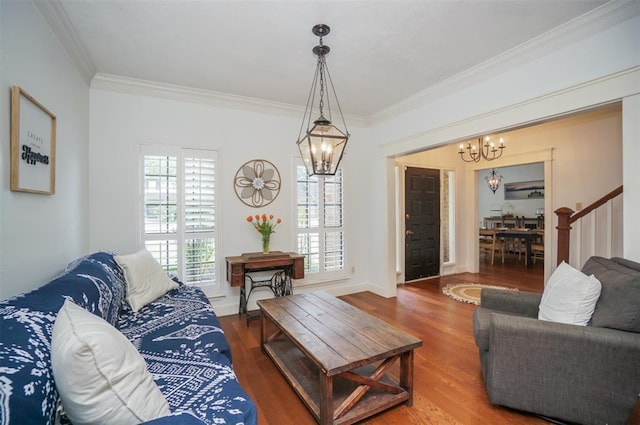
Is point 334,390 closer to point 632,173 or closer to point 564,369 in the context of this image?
point 564,369

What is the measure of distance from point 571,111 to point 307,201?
9.59 feet

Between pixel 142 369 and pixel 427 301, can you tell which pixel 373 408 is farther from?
pixel 427 301

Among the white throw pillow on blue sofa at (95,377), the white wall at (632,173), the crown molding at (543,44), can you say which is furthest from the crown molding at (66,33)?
the white wall at (632,173)

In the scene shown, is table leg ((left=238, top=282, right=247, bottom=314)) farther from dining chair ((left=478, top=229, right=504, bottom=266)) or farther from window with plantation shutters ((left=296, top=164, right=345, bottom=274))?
dining chair ((left=478, top=229, right=504, bottom=266))

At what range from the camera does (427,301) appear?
4090 mm

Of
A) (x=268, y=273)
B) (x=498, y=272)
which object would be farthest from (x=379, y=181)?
(x=498, y=272)

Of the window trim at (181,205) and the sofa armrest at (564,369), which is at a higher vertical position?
the window trim at (181,205)

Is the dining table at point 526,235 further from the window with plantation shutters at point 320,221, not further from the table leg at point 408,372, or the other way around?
the table leg at point 408,372

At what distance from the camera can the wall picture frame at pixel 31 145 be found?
154 centimetres

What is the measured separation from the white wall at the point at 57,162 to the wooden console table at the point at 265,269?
4.78ft

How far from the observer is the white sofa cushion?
227cm

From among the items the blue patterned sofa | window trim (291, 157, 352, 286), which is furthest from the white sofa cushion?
window trim (291, 157, 352, 286)

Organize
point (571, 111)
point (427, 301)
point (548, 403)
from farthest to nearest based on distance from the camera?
1. point (427, 301)
2. point (571, 111)
3. point (548, 403)

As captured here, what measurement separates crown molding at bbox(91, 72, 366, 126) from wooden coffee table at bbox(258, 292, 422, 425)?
256 cm
